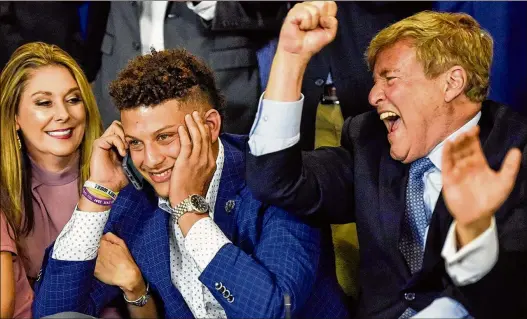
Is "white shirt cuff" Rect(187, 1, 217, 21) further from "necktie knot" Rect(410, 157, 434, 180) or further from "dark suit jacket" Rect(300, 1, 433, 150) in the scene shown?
"necktie knot" Rect(410, 157, 434, 180)

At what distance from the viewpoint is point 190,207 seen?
2137 mm

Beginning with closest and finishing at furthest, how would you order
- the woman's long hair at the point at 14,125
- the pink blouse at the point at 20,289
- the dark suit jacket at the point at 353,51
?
the pink blouse at the point at 20,289
the woman's long hair at the point at 14,125
the dark suit jacket at the point at 353,51

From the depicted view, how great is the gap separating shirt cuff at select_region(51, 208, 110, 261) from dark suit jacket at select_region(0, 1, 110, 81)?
0.72 m

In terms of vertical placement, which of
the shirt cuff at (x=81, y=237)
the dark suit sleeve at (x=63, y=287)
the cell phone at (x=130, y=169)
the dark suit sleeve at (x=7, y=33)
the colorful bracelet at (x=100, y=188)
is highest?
the dark suit sleeve at (x=7, y=33)

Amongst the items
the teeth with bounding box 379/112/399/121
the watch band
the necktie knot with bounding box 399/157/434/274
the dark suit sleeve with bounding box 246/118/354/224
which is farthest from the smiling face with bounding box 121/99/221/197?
the necktie knot with bounding box 399/157/434/274

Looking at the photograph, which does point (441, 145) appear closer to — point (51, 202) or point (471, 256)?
point (471, 256)

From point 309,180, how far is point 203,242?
0.28 m

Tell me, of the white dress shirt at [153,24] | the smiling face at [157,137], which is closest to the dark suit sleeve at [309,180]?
the smiling face at [157,137]

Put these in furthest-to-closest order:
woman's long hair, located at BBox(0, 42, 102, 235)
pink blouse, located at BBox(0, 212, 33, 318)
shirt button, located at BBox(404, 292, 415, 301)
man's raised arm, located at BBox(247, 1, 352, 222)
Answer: woman's long hair, located at BBox(0, 42, 102, 235)
pink blouse, located at BBox(0, 212, 33, 318)
shirt button, located at BBox(404, 292, 415, 301)
man's raised arm, located at BBox(247, 1, 352, 222)

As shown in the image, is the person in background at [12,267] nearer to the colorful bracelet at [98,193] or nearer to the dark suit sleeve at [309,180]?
the colorful bracelet at [98,193]

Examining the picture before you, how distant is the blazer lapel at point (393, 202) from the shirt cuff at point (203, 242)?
363mm

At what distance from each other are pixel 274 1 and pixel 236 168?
0.61 m

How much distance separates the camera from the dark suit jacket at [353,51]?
2613mm

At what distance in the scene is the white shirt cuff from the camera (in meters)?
2.67
